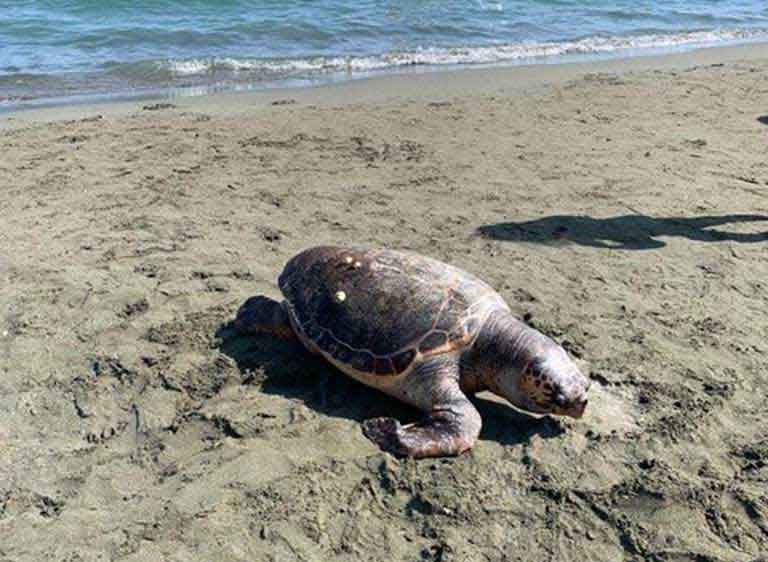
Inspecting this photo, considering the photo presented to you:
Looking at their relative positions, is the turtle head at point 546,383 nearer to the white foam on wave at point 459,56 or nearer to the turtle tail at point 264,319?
the turtle tail at point 264,319

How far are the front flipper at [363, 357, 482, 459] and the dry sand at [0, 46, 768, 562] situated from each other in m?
0.08

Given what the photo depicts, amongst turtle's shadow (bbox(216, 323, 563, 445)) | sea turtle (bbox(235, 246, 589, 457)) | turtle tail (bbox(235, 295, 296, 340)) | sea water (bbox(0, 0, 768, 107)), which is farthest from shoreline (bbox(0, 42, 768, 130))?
sea turtle (bbox(235, 246, 589, 457))

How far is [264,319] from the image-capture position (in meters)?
4.15

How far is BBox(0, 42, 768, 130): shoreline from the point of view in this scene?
9.85 m

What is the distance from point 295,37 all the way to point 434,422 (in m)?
12.7

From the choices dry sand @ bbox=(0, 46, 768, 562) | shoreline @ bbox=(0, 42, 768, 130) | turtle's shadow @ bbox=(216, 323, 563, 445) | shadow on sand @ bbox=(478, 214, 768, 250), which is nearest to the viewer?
dry sand @ bbox=(0, 46, 768, 562)

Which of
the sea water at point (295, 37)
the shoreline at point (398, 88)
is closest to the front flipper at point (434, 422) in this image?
the shoreline at point (398, 88)

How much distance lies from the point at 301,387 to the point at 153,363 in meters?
0.86

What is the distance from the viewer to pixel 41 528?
2.89m

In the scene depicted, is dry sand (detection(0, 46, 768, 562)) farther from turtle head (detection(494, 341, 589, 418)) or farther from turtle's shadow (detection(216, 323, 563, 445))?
turtle head (detection(494, 341, 589, 418))

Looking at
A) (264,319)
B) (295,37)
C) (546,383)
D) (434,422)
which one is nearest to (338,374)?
(264,319)

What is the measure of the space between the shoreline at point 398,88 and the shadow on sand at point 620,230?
16.1 feet

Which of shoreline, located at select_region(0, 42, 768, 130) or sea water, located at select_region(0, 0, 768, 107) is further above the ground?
sea water, located at select_region(0, 0, 768, 107)

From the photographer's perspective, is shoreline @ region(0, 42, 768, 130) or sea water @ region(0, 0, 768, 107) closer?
shoreline @ region(0, 42, 768, 130)
